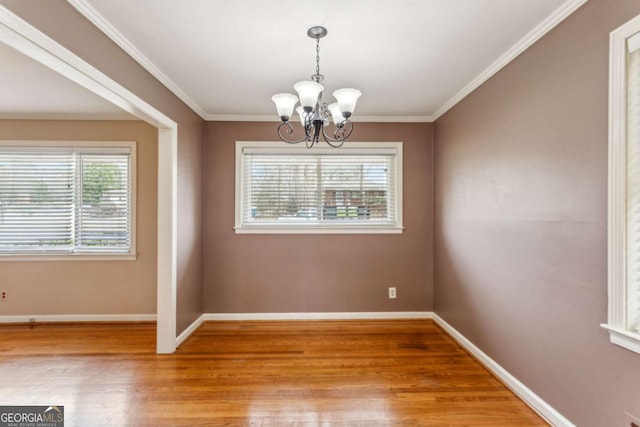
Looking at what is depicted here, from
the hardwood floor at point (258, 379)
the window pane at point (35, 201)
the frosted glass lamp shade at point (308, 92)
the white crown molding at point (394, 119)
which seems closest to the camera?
the frosted glass lamp shade at point (308, 92)

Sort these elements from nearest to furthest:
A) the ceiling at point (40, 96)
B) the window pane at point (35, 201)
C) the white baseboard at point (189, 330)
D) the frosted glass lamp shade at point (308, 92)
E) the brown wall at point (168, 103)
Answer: the brown wall at point (168, 103), the frosted glass lamp shade at point (308, 92), the ceiling at point (40, 96), the white baseboard at point (189, 330), the window pane at point (35, 201)

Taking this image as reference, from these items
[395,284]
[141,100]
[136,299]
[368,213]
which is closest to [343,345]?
[395,284]

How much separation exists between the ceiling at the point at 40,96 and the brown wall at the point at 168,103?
86 cm

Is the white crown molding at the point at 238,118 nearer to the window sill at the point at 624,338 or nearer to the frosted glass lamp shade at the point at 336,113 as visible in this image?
the frosted glass lamp shade at the point at 336,113

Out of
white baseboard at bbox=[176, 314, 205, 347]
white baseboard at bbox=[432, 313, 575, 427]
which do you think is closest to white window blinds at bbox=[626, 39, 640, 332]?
white baseboard at bbox=[432, 313, 575, 427]

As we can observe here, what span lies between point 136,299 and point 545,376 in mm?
4079

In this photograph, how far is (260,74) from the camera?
8.77 feet

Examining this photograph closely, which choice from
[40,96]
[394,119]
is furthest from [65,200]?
[394,119]

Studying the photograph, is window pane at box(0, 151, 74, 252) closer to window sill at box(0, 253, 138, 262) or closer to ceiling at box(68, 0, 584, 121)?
window sill at box(0, 253, 138, 262)

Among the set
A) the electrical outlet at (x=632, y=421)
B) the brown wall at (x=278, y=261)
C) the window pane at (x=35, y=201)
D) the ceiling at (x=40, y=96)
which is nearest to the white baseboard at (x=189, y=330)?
the brown wall at (x=278, y=261)

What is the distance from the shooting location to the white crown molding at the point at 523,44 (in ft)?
5.90

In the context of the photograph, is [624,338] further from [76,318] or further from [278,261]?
[76,318]

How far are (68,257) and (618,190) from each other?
16.4 ft

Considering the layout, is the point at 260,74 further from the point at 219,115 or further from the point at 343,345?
the point at 343,345
